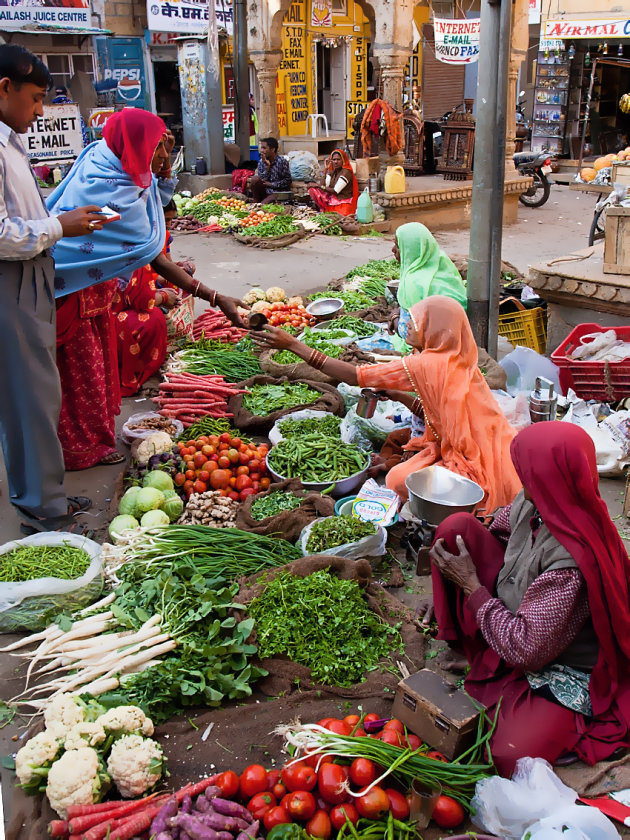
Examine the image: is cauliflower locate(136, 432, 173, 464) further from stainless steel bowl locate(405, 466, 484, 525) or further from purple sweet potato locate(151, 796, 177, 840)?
purple sweet potato locate(151, 796, 177, 840)

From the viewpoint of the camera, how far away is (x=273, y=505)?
411 centimetres

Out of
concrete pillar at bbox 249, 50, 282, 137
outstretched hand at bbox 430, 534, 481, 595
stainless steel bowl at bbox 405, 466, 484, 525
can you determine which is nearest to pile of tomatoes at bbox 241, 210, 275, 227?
concrete pillar at bbox 249, 50, 282, 137

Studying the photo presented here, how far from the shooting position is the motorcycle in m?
14.2

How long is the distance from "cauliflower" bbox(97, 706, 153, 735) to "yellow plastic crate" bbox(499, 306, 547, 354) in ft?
15.9

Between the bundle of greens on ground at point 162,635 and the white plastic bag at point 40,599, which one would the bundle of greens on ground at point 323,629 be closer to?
→ the bundle of greens on ground at point 162,635

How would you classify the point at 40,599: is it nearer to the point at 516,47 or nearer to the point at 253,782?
the point at 253,782

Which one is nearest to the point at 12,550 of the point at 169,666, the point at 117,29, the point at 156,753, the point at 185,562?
the point at 185,562

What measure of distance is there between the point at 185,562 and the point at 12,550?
2.68ft

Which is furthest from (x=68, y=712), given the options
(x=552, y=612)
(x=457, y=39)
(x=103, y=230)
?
(x=457, y=39)

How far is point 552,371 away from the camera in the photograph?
213 inches

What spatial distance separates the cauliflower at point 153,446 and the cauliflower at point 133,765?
7.33ft

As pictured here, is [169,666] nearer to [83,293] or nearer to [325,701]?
[325,701]

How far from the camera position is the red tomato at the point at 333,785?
2.37m

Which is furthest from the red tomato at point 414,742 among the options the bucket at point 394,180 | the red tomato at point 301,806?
the bucket at point 394,180
